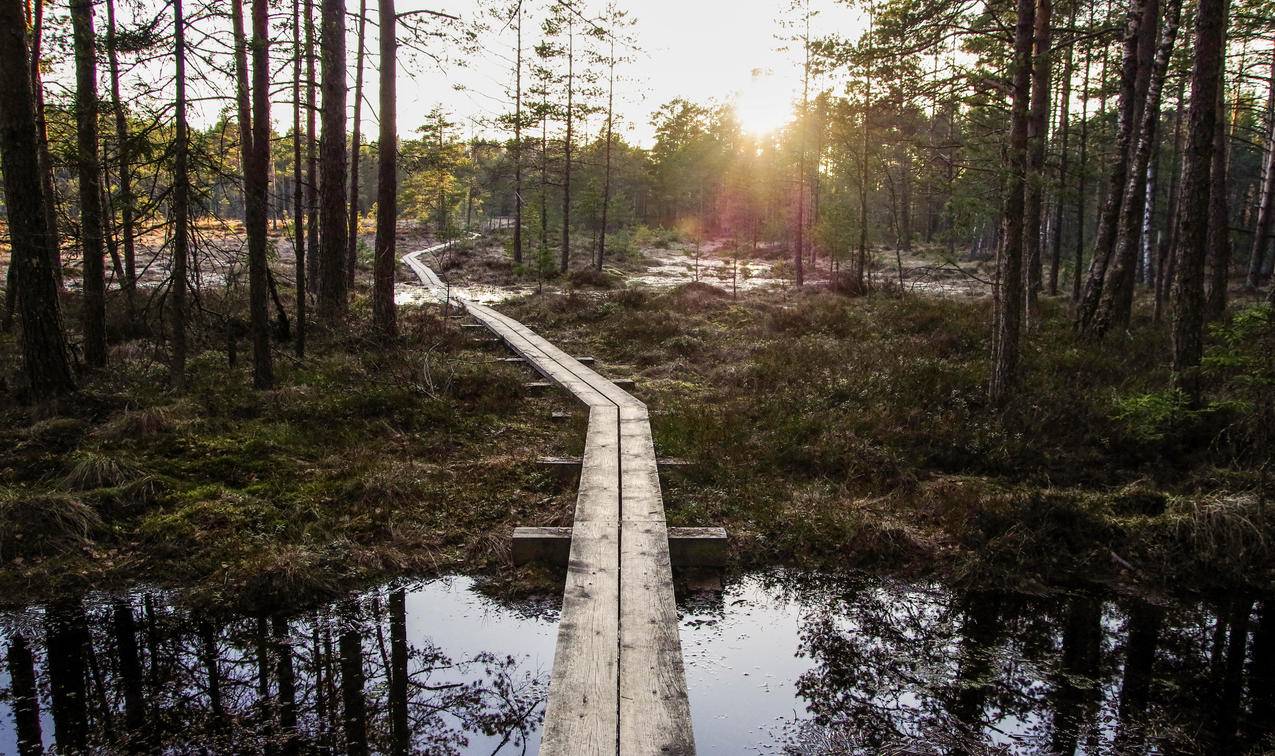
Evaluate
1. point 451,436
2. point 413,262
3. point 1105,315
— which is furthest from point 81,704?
point 413,262

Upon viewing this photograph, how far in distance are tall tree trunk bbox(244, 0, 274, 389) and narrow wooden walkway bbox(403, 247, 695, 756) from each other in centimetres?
471

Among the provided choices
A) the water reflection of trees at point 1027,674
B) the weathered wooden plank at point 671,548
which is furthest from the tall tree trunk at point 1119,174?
the weathered wooden plank at point 671,548

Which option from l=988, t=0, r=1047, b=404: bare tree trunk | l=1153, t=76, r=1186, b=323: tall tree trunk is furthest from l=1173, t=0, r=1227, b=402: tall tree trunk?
l=988, t=0, r=1047, b=404: bare tree trunk

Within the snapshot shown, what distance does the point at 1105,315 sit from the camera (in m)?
12.3

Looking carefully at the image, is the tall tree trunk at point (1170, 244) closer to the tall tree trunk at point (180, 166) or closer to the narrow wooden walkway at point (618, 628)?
the narrow wooden walkway at point (618, 628)

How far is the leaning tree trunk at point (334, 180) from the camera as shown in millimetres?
12531

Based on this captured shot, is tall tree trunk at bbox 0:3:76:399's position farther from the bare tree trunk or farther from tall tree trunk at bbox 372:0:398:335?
the bare tree trunk

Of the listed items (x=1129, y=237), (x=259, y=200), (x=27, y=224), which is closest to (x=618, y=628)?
(x=259, y=200)

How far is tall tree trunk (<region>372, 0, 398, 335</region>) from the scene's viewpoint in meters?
12.5

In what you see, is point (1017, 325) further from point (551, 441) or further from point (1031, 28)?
point (551, 441)

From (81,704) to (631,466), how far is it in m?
4.29

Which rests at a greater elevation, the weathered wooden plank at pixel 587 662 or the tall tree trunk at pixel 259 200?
the tall tree trunk at pixel 259 200

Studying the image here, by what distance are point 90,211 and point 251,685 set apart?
358 inches

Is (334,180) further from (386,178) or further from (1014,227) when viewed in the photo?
(1014,227)
